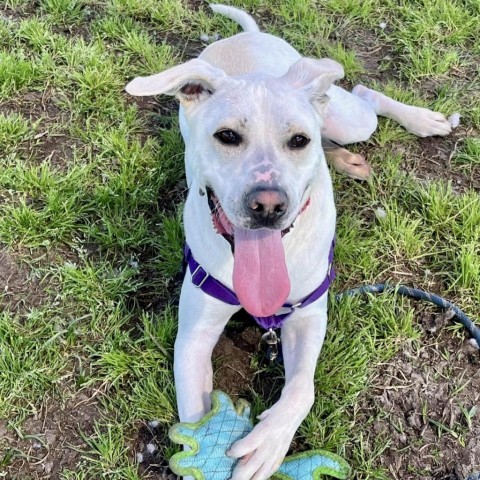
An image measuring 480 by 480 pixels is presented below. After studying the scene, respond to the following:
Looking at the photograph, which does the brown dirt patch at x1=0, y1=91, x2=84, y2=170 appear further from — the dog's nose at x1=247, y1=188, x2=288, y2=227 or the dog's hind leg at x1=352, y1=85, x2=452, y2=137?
the dog's nose at x1=247, y1=188, x2=288, y2=227

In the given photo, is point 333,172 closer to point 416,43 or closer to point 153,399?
point 416,43

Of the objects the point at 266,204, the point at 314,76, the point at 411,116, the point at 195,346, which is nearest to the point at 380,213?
the point at 411,116

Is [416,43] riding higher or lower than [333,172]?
higher

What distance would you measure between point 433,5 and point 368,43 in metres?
0.62

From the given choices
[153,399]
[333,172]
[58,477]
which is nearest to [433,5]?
[333,172]

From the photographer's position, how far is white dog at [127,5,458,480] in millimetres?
2771

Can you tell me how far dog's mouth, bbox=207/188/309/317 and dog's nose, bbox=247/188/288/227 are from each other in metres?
0.22

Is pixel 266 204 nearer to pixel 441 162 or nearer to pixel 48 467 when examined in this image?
pixel 48 467

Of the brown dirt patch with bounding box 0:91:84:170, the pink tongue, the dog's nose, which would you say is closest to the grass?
the brown dirt patch with bounding box 0:91:84:170

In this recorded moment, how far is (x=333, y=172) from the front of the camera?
4.33 m

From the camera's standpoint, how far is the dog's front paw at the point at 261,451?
9.18ft

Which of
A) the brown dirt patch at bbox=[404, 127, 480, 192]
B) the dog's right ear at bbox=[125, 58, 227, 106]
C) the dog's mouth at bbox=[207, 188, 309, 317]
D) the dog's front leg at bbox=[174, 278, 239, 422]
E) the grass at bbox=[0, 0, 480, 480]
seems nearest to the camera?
the dog's right ear at bbox=[125, 58, 227, 106]

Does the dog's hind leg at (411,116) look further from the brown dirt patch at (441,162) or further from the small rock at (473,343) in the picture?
the small rock at (473,343)

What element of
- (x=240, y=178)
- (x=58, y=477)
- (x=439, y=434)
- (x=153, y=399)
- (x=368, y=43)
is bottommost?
(x=58, y=477)
